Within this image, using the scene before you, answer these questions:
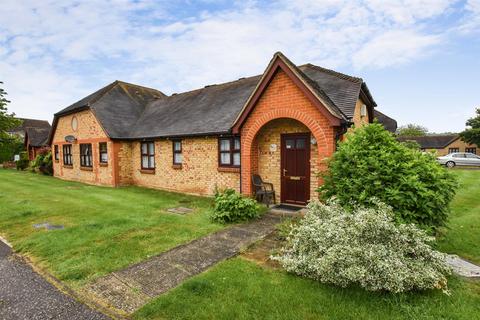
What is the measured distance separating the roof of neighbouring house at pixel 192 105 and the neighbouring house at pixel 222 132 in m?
0.07

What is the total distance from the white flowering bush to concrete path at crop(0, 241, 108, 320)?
331cm

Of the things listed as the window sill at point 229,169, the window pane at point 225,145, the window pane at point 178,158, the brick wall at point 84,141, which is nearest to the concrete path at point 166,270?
the window sill at point 229,169

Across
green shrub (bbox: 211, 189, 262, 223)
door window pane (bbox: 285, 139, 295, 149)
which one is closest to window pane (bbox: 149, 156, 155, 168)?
green shrub (bbox: 211, 189, 262, 223)

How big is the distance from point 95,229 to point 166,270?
367cm

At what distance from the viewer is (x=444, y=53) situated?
40.6 feet

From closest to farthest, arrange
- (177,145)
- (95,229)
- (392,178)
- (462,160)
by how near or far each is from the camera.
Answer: (392,178)
(95,229)
(177,145)
(462,160)

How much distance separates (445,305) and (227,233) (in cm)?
472

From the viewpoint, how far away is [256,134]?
1012 centimetres

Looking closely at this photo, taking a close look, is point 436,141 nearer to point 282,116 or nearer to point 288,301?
point 282,116

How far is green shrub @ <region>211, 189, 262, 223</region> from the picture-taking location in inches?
319

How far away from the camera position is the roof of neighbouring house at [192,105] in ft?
32.2

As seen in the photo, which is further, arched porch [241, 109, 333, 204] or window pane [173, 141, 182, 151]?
window pane [173, 141, 182, 151]

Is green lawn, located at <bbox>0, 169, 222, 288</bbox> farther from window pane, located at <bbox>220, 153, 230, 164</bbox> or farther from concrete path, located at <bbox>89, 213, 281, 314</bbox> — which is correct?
window pane, located at <bbox>220, 153, 230, 164</bbox>

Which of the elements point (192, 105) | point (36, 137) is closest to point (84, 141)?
point (192, 105)
